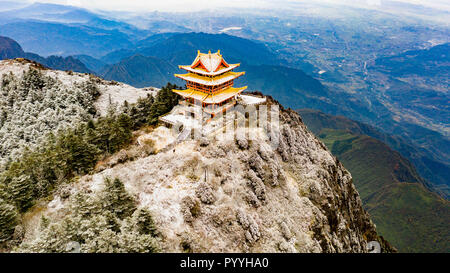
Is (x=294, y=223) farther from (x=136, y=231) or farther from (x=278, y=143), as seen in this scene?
(x=136, y=231)

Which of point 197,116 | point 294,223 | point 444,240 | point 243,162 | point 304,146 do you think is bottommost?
point 444,240

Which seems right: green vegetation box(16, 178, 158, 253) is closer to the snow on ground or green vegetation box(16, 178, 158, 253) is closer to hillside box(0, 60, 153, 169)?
hillside box(0, 60, 153, 169)

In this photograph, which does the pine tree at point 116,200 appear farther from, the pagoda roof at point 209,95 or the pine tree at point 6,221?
the pagoda roof at point 209,95

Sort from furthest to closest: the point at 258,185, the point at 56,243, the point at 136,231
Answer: the point at 258,185
the point at 136,231
the point at 56,243

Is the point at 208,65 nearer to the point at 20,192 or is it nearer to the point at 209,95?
the point at 209,95

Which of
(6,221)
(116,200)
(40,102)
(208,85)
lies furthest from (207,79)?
(40,102)

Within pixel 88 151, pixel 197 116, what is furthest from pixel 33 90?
pixel 197 116
